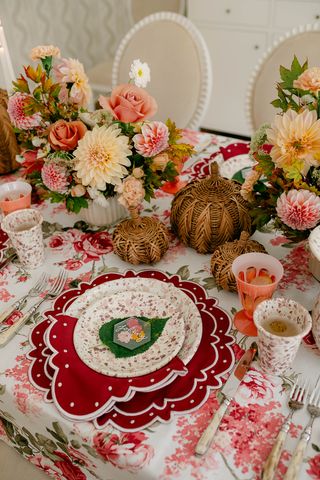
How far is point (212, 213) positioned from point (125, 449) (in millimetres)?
492

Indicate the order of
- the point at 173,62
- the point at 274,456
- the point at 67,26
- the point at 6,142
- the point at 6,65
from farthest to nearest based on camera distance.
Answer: the point at 67,26, the point at 173,62, the point at 6,142, the point at 6,65, the point at 274,456

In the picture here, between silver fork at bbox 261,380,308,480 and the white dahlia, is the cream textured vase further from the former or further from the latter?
silver fork at bbox 261,380,308,480

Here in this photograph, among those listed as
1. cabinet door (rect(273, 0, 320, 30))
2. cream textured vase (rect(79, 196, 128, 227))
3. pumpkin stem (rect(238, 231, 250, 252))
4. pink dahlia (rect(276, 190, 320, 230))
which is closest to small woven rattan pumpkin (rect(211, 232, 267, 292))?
pumpkin stem (rect(238, 231, 250, 252))

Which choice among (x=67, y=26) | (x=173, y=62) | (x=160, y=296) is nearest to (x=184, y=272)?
(x=160, y=296)

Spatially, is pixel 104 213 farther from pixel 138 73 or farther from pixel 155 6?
pixel 155 6

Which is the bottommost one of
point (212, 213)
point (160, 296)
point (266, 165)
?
point (160, 296)

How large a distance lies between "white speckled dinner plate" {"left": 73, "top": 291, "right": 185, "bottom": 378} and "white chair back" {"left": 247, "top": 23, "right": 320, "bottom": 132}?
89 cm

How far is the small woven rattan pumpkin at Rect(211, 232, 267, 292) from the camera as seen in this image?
88 centimetres

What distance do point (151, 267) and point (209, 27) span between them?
6.81ft

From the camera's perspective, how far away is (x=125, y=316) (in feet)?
2.83

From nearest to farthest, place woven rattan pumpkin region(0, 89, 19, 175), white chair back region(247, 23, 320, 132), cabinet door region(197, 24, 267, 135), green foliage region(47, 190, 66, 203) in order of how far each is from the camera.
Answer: green foliage region(47, 190, 66, 203)
woven rattan pumpkin region(0, 89, 19, 175)
white chair back region(247, 23, 320, 132)
cabinet door region(197, 24, 267, 135)

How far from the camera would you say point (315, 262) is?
92 centimetres

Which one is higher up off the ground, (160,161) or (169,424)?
(160,161)

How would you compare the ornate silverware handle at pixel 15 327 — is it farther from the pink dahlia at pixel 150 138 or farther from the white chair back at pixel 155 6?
the white chair back at pixel 155 6
